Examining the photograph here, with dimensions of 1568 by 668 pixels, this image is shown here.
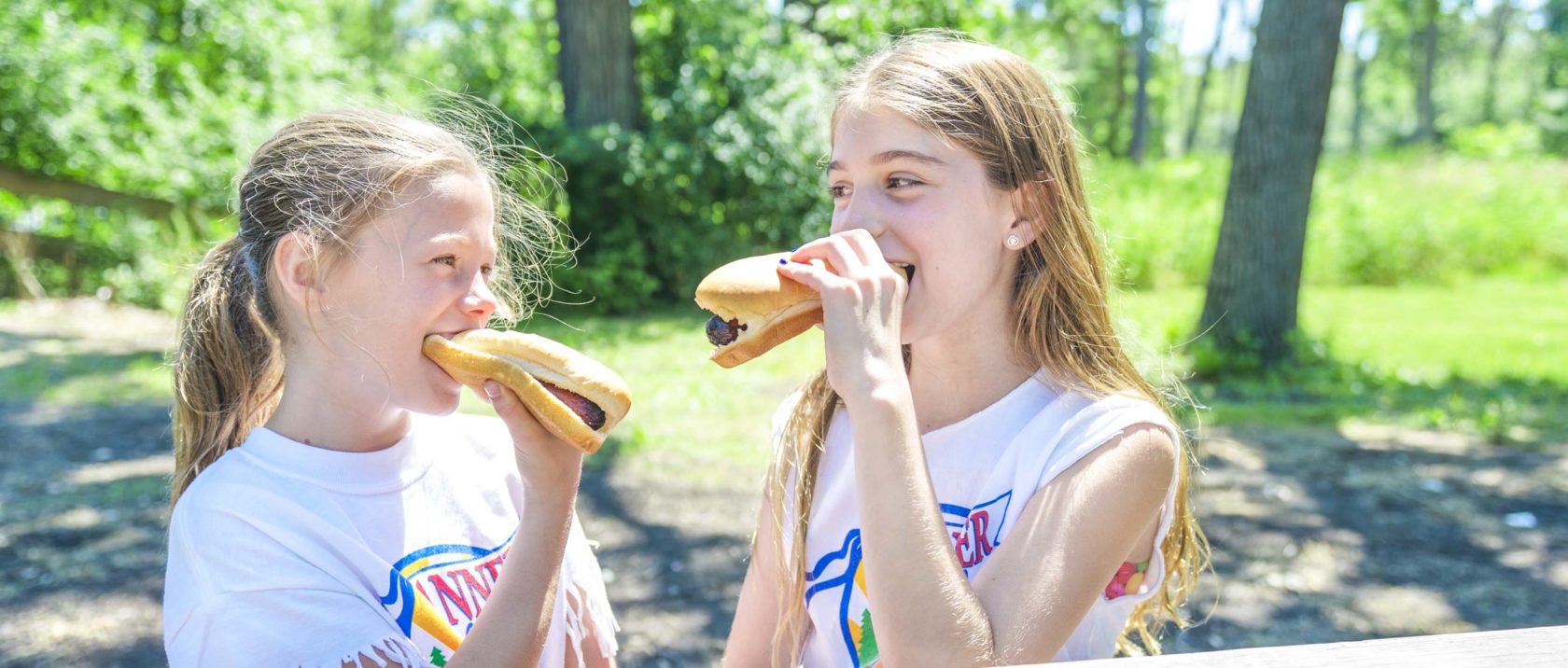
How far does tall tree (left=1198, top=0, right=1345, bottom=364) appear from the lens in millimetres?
8414

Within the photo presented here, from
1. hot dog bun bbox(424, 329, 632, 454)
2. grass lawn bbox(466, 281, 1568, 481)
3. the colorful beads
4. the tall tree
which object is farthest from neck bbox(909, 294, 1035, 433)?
the tall tree

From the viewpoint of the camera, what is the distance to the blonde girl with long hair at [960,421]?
68.1 inches

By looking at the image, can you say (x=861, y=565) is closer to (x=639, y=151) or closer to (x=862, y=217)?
(x=862, y=217)

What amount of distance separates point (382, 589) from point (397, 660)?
0.43 ft

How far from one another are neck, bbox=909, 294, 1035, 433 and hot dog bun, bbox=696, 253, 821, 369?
285 millimetres

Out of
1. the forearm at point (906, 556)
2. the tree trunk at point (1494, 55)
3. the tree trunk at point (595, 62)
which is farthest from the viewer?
the tree trunk at point (1494, 55)

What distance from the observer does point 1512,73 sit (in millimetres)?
61812

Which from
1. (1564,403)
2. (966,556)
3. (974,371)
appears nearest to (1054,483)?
(966,556)

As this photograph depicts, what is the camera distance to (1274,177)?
8664mm

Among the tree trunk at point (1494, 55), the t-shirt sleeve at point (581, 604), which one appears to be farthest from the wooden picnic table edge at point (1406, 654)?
the tree trunk at point (1494, 55)

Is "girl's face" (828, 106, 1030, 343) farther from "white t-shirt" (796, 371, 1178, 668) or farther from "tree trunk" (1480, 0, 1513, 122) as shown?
"tree trunk" (1480, 0, 1513, 122)

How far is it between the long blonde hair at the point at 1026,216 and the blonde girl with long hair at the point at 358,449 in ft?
1.58

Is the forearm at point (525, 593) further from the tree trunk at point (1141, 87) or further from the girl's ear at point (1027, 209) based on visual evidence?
the tree trunk at point (1141, 87)

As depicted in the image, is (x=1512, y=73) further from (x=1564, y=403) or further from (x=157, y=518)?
(x=157, y=518)
